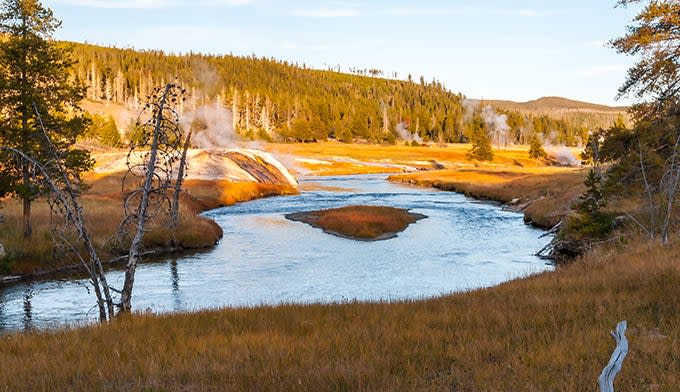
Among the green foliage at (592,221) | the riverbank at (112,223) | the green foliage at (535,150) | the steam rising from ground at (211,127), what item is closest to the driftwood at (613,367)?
the riverbank at (112,223)

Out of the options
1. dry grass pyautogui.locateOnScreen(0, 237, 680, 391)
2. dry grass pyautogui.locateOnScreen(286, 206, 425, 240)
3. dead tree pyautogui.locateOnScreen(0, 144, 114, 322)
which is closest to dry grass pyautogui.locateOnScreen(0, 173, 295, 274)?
dead tree pyautogui.locateOnScreen(0, 144, 114, 322)

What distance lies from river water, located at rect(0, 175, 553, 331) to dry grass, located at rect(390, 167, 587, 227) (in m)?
2.39

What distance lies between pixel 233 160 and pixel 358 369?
6287 cm

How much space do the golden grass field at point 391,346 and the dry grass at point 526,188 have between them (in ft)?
98.3

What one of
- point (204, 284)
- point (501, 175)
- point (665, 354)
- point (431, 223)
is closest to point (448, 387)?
point (665, 354)

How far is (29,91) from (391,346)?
2251 cm

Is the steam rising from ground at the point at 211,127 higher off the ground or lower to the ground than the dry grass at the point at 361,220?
higher

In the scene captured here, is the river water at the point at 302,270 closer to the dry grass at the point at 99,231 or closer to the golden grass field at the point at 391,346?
the dry grass at the point at 99,231

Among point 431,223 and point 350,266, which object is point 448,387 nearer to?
point 350,266

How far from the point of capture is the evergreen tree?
24.0 m

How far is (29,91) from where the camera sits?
24094 millimetres

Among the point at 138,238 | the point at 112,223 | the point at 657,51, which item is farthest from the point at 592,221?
the point at 112,223

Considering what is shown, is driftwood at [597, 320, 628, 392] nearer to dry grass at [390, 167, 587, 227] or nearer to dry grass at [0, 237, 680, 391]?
dry grass at [0, 237, 680, 391]

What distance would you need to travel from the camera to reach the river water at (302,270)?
65.1ft
